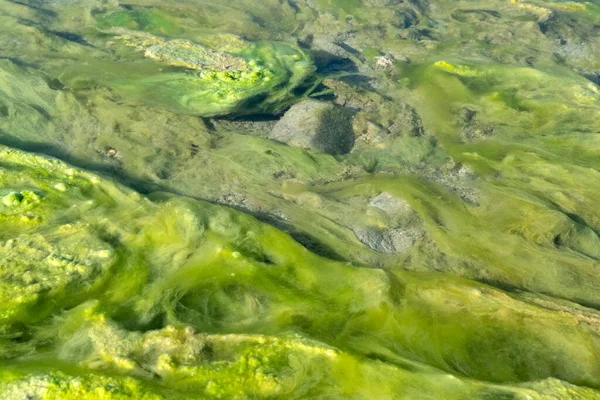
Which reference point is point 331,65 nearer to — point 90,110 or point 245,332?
point 90,110

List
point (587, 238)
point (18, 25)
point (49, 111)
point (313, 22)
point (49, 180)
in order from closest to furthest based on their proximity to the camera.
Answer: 1. point (49, 180)
2. point (587, 238)
3. point (49, 111)
4. point (18, 25)
5. point (313, 22)

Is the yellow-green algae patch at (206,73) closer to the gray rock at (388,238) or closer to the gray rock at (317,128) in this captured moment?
the gray rock at (317,128)

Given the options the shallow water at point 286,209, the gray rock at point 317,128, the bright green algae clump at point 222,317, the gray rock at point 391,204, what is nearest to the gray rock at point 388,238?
the shallow water at point 286,209

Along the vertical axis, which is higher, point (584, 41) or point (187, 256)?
point (584, 41)

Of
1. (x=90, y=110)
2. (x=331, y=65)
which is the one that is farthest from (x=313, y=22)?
(x=90, y=110)

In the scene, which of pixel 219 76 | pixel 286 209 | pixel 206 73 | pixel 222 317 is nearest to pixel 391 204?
pixel 286 209

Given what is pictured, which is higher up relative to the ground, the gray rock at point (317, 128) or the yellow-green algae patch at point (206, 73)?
the yellow-green algae patch at point (206, 73)

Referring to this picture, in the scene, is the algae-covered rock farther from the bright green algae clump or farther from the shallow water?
the bright green algae clump
